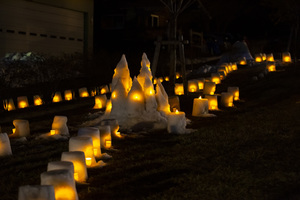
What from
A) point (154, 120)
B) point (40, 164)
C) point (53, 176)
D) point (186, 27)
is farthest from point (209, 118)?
point (186, 27)

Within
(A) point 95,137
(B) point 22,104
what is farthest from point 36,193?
(B) point 22,104

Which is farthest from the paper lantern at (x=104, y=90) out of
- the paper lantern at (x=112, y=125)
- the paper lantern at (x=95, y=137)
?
the paper lantern at (x=95, y=137)

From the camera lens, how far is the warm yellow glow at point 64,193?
16.4 feet

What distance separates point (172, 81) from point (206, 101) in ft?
11.0

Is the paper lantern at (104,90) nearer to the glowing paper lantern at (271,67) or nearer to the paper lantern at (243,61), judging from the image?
the glowing paper lantern at (271,67)

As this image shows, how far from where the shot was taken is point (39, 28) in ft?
74.9

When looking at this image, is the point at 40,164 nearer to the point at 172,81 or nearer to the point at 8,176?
the point at 8,176

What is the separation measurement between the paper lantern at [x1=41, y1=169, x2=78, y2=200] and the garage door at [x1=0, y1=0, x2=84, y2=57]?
16.8m

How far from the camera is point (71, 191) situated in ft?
16.5

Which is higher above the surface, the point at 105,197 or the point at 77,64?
the point at 77,64

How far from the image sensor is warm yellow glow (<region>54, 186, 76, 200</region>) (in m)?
4.99

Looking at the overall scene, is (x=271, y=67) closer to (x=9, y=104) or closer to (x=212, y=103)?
(x=212, y=103)

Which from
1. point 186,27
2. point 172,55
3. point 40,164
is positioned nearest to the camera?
point 40,164

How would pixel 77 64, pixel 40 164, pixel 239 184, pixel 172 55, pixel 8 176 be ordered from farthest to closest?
pixel 77 64, pixel 172 55, pixel 40 164, pixel 8 176, pixel 239 184
